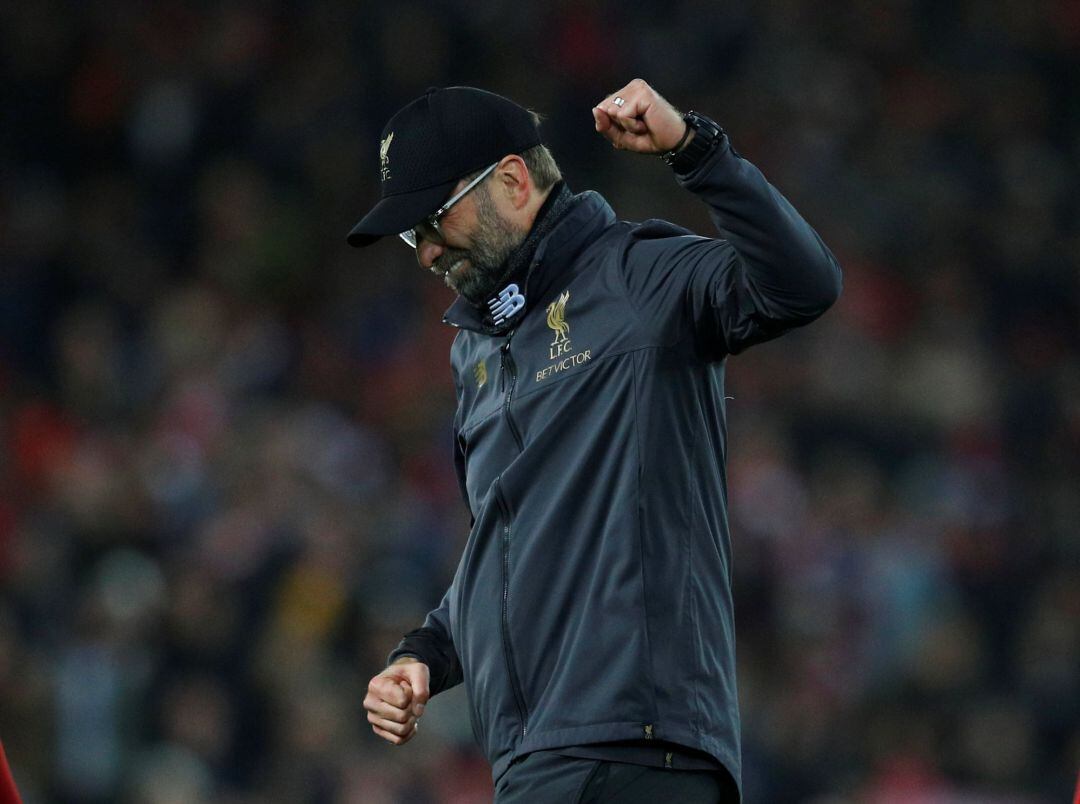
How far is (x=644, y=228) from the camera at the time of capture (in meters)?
2.86

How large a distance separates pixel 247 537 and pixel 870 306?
3510 mm

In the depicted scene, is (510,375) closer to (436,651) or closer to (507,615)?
(507,615)

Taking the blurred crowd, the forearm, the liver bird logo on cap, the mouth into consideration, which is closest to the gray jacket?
the forearm

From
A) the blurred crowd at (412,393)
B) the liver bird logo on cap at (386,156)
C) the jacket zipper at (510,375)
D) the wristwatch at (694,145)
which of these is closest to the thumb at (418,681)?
the jacket zipper at (510,375)

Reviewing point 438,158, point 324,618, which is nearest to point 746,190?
point 438,158

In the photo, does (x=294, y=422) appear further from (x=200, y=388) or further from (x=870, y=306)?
(x=870, y=306)

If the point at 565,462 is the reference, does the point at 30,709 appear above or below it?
below

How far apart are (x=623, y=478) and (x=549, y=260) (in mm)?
404

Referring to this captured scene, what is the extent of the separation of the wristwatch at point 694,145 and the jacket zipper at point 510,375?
49cm

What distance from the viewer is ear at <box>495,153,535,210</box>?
2908mm

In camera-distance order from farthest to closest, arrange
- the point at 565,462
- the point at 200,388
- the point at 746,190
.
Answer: the point at 200,388 → the point at 565,462 → the point at 746,190

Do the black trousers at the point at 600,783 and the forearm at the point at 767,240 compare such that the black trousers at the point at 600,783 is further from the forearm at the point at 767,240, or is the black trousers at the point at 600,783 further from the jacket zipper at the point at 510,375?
the forearm at the point at 767,240

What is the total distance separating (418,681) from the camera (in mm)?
2914

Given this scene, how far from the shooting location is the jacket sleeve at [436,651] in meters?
3.03
